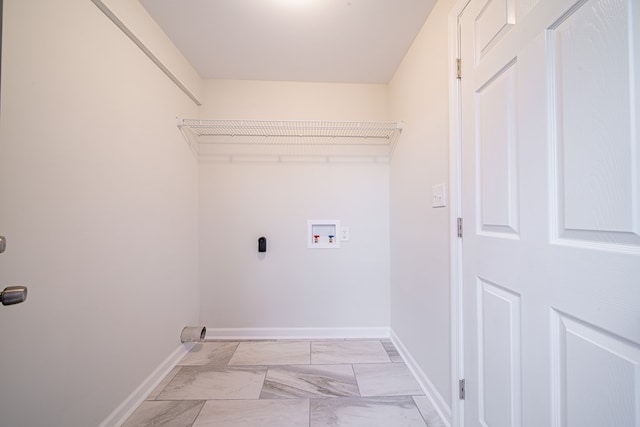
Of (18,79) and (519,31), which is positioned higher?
(519,31)

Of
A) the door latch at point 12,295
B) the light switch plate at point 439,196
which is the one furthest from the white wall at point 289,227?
the door latch at point 12,295

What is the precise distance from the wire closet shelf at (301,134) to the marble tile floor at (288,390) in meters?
1.84

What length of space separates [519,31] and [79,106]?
1845 millimetres

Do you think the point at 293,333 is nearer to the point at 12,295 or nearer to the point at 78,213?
the point at 78,213

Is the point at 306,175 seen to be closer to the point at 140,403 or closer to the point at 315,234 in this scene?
the point at 315,234

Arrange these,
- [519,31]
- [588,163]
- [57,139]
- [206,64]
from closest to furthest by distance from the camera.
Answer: [588,163]
[519,31]
[57,139]
[206,64]

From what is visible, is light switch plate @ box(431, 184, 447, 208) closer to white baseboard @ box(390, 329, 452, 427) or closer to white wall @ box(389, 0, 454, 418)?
white wall @ box(389, 0, 454, 418)

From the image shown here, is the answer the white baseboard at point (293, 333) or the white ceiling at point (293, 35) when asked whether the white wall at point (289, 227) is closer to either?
the white baseboard at point (293, 333)

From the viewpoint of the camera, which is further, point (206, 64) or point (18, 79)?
point (206, 64)

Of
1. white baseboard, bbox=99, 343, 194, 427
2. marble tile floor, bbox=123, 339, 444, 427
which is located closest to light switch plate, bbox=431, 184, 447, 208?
marble tile floor, bbox=123, 339, 444, 427

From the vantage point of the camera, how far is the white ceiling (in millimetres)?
1486

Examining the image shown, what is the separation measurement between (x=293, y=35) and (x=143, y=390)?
2.57 meters

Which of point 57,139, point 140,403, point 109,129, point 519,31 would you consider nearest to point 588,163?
point 519,31

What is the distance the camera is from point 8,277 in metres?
0.87
